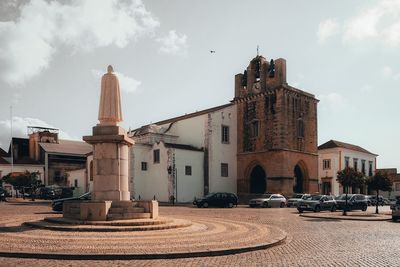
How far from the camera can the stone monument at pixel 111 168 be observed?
16.2 m

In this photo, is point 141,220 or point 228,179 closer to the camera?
point 141,220

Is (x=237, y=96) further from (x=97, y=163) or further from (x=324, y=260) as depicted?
(x=324, y=260)

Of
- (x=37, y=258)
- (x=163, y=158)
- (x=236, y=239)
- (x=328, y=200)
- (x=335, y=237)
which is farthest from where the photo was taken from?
(x=163, y=158)

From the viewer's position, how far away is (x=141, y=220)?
51.3 feet


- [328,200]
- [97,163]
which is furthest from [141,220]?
[328,200]

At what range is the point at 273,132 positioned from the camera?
4584 centimetres

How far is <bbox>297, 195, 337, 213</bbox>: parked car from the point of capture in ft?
101

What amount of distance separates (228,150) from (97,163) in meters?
33.7

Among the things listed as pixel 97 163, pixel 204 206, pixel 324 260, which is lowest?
pixel 204 206

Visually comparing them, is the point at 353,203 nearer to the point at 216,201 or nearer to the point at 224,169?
the point at 216,201

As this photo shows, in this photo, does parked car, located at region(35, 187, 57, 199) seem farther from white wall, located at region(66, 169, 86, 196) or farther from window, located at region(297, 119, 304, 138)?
window, located at region(297, 119, 304, 138)

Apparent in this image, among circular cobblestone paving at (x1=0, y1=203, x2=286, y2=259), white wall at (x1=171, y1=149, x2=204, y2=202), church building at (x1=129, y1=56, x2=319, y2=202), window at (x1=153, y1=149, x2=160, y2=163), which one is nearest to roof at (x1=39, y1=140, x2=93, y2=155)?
church building at (x1=129, y1=56, x2=319, y2=202)

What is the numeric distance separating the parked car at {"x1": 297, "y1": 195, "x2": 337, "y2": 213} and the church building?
38.9 ft

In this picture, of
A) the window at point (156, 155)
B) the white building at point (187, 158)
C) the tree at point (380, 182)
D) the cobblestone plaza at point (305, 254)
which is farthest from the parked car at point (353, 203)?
the window at point (156, 155)
